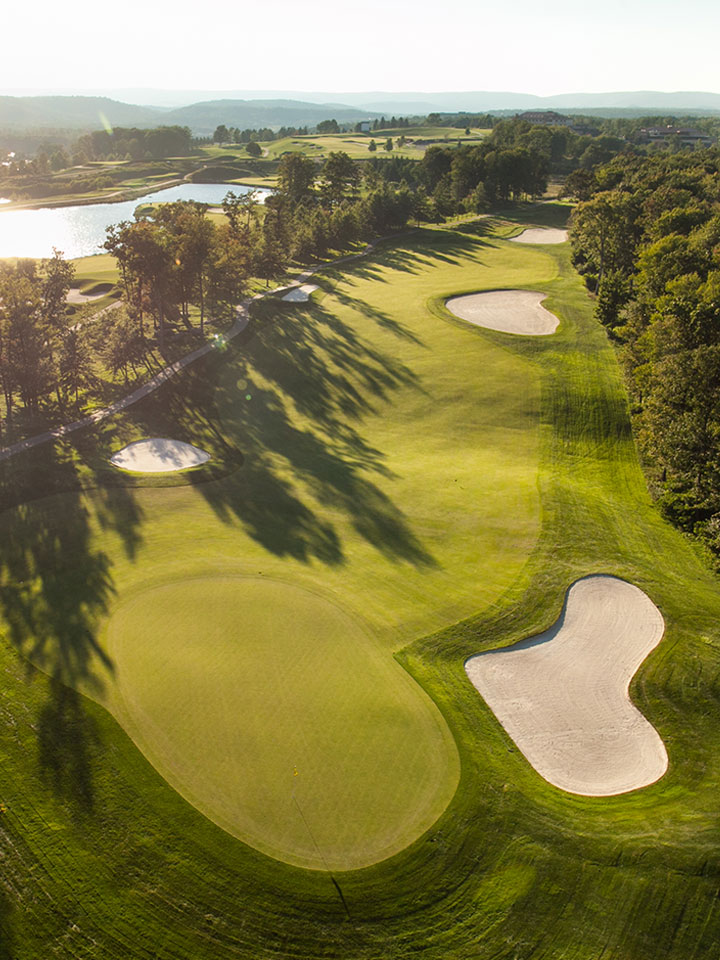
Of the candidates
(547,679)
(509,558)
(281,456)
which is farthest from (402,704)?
(281,456)

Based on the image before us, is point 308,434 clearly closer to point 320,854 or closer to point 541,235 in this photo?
point 320,854

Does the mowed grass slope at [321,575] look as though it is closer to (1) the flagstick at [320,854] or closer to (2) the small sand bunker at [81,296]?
(1) the flagstick at [320,854]

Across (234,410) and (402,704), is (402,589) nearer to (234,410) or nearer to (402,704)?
(402,704)

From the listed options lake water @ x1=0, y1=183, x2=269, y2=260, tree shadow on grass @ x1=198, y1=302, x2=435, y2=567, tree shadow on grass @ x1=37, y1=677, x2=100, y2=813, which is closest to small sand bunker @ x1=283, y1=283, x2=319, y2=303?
tree shadow on grass @ x1=198, y1=302, x2=435, y2=567

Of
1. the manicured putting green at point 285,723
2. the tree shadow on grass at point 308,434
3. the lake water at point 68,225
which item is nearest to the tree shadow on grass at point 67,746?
the manicured putting green at point 285,723

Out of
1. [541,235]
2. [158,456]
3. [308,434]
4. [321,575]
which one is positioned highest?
[541,235]

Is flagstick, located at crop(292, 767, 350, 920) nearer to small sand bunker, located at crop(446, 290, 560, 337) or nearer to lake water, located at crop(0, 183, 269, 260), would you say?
small sand bunker, located at crop(446, 290, 560, 337)

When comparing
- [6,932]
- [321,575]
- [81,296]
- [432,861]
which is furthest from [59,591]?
[81,296]
